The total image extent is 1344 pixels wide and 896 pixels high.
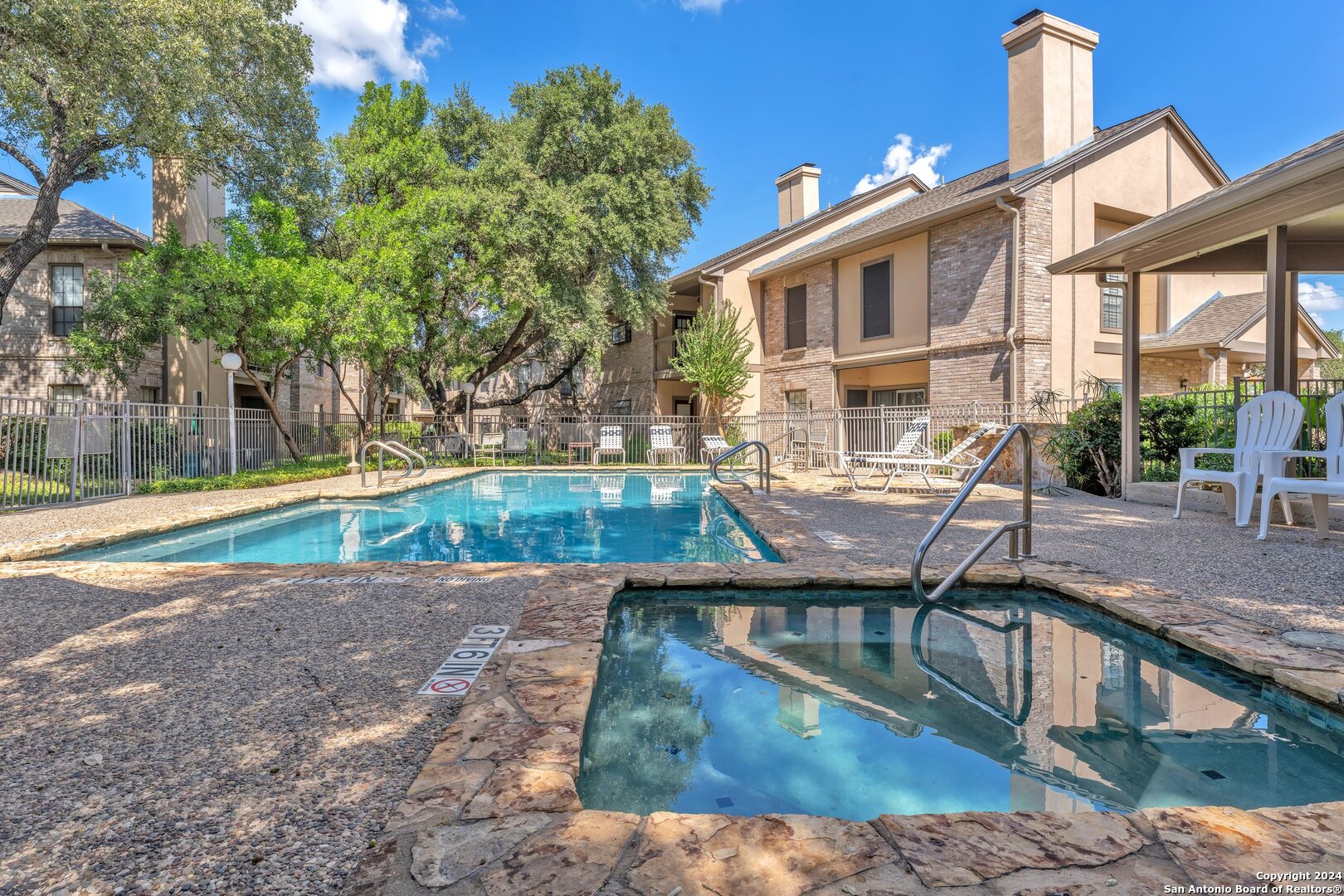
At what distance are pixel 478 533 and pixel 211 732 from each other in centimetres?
563

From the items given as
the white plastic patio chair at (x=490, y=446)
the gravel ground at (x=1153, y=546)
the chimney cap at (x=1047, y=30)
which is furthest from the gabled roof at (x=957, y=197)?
the white plastic patio chair at (x=490, y=446)

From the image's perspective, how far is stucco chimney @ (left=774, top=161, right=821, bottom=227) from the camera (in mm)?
21516

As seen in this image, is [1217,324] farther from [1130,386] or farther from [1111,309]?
[1130,386]

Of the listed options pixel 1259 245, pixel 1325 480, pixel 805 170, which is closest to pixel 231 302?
pixel 1325 480

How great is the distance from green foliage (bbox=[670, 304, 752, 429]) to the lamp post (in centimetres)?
1065

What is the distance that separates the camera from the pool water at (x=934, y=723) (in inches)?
82.5

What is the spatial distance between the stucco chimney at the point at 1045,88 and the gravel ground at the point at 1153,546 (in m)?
9.11

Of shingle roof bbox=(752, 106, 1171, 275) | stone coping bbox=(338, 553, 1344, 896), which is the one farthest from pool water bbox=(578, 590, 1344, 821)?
shingle roof bbox=(752, 106, 1171, 275)

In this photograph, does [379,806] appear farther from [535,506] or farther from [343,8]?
[343,8]

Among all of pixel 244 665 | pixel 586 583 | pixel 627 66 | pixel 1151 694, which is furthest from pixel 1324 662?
pixel 627 66

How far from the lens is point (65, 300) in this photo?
1697 centimetres

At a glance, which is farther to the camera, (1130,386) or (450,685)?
(1130,386)

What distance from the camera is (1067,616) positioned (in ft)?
12.7

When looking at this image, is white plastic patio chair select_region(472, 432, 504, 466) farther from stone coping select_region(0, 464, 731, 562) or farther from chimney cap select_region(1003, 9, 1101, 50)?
chimney cap select_region(1003, 9, 1101, 50)
